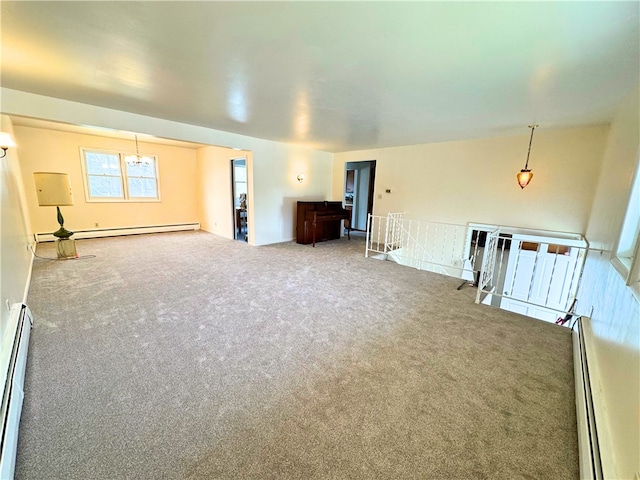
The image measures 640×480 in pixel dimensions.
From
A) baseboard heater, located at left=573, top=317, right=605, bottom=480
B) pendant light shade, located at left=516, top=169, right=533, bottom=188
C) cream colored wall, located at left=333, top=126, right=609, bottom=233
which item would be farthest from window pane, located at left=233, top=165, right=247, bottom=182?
baseboard heater, located at left=573, top=317, right=605, bottom=480

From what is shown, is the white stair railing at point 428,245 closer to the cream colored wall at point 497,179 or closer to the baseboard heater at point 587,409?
the cream colored wall at point 497,179

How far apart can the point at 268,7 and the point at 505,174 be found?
4866mm

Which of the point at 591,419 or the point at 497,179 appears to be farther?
the point at 497,179

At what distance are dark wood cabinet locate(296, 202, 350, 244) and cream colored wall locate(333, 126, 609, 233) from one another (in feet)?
3.93

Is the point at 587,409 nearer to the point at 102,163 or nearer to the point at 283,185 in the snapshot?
the point at 283,185

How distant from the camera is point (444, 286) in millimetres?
3809

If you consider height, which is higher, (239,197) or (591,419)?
(239,197)

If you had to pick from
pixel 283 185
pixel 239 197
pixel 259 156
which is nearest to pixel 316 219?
pixel 283 185

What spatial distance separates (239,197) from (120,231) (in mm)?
3201

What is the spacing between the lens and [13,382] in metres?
1.53

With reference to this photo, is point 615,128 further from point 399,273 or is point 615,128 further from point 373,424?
point 373,424

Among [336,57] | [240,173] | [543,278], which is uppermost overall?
[336,57]

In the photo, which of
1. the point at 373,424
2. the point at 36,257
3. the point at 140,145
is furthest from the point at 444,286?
the point at 140,145

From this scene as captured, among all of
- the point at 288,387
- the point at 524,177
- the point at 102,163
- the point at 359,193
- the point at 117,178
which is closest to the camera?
the point at 288,387
